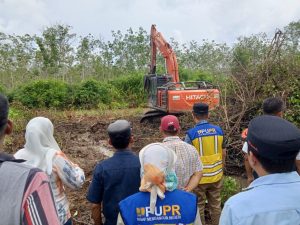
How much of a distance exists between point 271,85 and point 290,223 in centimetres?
593

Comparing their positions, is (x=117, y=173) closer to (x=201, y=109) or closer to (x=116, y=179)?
(x=116, y=179)

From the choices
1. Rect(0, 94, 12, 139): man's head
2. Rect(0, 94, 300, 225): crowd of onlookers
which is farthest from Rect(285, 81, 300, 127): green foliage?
Rect(0, 94, 12, 139): man's head

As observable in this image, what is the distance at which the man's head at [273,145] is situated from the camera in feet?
4.92

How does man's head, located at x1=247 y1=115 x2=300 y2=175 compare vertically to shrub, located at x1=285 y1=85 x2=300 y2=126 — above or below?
above

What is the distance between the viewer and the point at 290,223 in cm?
146

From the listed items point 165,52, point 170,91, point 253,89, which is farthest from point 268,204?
point 165,52

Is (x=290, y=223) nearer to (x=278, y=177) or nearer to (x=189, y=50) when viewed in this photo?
(x=278, y=177)

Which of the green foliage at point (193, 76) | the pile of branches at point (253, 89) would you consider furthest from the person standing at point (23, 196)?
the green foliage at point (193, 76)

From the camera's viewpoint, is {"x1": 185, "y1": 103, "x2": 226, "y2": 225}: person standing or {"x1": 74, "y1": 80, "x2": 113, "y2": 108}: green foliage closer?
{"x1": 185, "y1": 103, "x2": 226, "y2": 225}: person standing

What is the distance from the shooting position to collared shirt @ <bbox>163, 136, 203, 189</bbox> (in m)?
3.37

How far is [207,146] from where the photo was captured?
4207 mm

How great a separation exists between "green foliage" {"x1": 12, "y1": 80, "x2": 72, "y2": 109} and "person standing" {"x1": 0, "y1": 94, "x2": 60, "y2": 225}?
2004 centimetres

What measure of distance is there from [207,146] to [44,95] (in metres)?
18.1

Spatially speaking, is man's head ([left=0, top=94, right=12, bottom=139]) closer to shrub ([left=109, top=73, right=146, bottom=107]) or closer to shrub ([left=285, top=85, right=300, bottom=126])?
shrub ([left=285, top=85, right=300, bottom=126])
